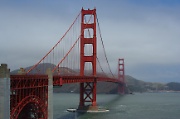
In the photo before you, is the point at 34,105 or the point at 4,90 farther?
the point at 34,105

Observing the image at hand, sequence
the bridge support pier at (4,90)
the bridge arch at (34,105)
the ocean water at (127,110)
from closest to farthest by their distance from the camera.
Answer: the bridge support pier at (4,90)
the bridge arch at (34,105)
the ocean water at (127,110)

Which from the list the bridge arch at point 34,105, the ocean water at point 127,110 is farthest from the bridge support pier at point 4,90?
the ocean water at point 127,110

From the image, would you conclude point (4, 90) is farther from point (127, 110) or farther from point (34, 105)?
point (127, 110)

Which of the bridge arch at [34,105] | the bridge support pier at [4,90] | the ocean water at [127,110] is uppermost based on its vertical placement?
the bridge support pier at [4,90]

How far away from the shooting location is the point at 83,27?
5503cm

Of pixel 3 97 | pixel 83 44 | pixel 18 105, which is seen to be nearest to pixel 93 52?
pixel 83 44

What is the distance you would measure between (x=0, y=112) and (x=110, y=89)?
137 m

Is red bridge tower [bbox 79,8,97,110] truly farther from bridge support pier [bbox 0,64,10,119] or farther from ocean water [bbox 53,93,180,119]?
bridge support pier [bbox 0,64,10,119]

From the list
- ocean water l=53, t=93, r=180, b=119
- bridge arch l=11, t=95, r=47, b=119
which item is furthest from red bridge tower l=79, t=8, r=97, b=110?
bridge arch l=11, t=95, r=47, b=119

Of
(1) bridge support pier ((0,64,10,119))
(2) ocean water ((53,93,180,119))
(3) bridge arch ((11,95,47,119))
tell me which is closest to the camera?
(1) bridge support pier ((0,64,10,119))

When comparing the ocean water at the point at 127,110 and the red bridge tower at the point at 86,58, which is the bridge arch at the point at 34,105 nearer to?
the ocean water at the point at 127,110

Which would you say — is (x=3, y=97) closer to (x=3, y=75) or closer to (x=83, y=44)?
(x=3, y=75)

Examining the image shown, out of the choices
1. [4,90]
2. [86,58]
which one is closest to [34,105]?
[4,90]

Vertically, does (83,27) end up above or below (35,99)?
above
